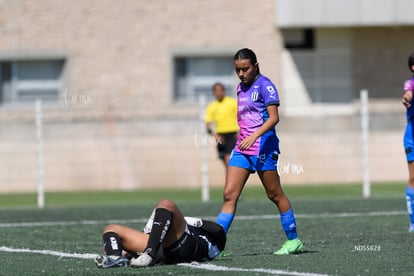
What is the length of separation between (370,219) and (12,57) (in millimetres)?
16047

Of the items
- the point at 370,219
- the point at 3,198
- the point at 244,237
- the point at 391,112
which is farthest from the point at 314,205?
the point at 391,112

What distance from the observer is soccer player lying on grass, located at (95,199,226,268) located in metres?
10.2

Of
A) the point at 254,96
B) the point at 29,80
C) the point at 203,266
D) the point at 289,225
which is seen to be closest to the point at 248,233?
the point at 289,225

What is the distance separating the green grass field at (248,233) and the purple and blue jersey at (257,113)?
1096mm

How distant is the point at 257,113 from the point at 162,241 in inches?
82.1

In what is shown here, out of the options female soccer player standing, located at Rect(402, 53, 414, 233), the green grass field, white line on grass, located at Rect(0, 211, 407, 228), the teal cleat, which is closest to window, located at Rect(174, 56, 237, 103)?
the green grass field

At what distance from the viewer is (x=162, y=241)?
10.3 m

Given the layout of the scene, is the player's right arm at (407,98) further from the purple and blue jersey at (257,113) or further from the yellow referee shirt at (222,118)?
the yellow referee shirt at (222,118)

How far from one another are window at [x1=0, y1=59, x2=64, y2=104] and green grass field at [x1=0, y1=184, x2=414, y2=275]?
5660 millimetres

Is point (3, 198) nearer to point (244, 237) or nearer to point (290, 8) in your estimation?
point (290, 8)

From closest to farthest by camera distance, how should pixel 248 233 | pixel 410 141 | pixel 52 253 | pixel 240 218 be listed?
pixel 52 253, pixel 410 141, pixel 248 233, pixel 240 218

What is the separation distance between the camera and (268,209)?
64.2ft

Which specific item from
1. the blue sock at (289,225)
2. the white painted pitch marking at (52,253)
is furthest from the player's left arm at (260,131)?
the white painted pitch marking at (52,253)

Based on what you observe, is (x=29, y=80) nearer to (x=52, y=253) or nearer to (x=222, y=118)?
(x=222, y=118)
